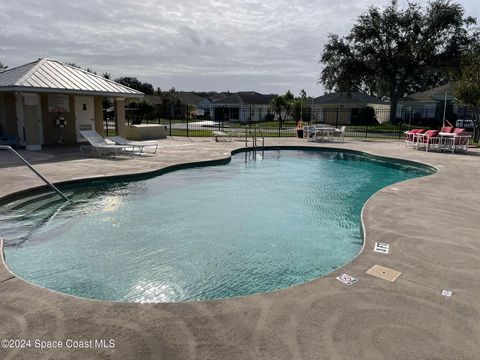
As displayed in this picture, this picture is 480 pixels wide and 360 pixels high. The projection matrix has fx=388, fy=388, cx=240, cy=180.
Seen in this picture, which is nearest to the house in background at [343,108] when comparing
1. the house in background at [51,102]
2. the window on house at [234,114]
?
the window on house at [234,114]

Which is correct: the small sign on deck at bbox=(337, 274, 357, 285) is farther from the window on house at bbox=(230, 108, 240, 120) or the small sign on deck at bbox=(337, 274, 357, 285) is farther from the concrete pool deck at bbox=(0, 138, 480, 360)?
the window on house at bbox=(230, 108, 240, 120)

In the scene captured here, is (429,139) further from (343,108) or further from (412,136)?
(343,108)

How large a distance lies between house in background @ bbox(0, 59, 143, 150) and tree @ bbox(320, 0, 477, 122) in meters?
23.6

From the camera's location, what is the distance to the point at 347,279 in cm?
397

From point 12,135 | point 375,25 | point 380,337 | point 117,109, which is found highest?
point 375,25

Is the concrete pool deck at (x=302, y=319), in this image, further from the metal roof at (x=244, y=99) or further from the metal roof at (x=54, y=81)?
the metal roof at (x=244, y=99)

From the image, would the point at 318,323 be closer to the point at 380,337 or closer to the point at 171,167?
the point at 380,337

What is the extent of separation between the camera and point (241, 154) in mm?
16156

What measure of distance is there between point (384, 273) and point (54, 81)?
46.6 feet

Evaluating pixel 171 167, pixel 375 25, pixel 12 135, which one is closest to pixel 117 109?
pixel 12 135

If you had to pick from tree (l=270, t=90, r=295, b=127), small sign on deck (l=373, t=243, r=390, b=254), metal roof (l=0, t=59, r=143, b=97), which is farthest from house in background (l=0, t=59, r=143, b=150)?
tree (l=270, t=90, r=295, b=127)

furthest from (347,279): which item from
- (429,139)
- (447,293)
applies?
(429,139)

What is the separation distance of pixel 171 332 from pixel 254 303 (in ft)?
2.66

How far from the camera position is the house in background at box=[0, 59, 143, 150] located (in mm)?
14039
